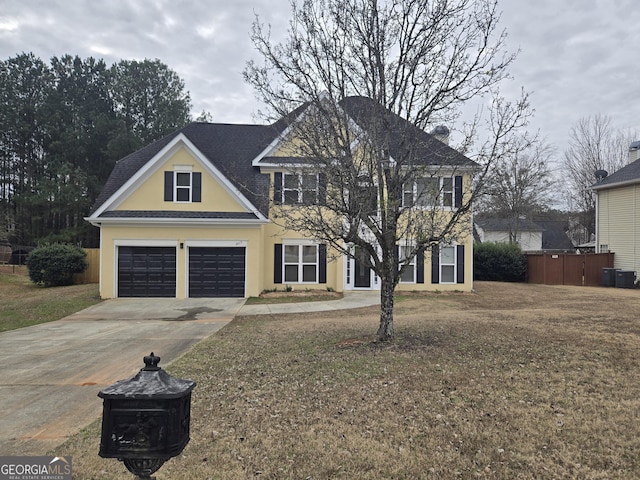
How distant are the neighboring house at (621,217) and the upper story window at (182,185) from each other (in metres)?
22.4

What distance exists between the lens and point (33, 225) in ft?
124

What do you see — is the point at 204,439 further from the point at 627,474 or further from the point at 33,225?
the point at 33,225

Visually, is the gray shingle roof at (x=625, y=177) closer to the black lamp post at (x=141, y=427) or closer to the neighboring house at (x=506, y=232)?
the neighboring house at (x=506, y=232)

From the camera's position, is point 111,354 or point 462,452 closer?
point 462,452

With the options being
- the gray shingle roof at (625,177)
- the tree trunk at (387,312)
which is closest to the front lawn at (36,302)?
the tree trunk at (387,312)

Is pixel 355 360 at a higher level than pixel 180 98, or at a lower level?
lower

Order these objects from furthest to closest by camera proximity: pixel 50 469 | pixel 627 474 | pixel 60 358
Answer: pixel 60 358 < pixel 50 469 < pixel 627 474

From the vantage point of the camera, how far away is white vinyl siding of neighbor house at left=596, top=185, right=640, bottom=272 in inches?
896

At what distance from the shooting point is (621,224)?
23.7m

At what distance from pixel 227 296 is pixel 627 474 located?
15.3m

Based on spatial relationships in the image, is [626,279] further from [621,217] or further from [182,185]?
[182,185]

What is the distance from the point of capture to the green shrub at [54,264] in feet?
67.4

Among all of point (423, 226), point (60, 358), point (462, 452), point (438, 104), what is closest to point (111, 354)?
point (60, 358)

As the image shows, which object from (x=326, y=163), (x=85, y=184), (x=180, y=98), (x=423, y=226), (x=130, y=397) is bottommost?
(x=130, y=397)
